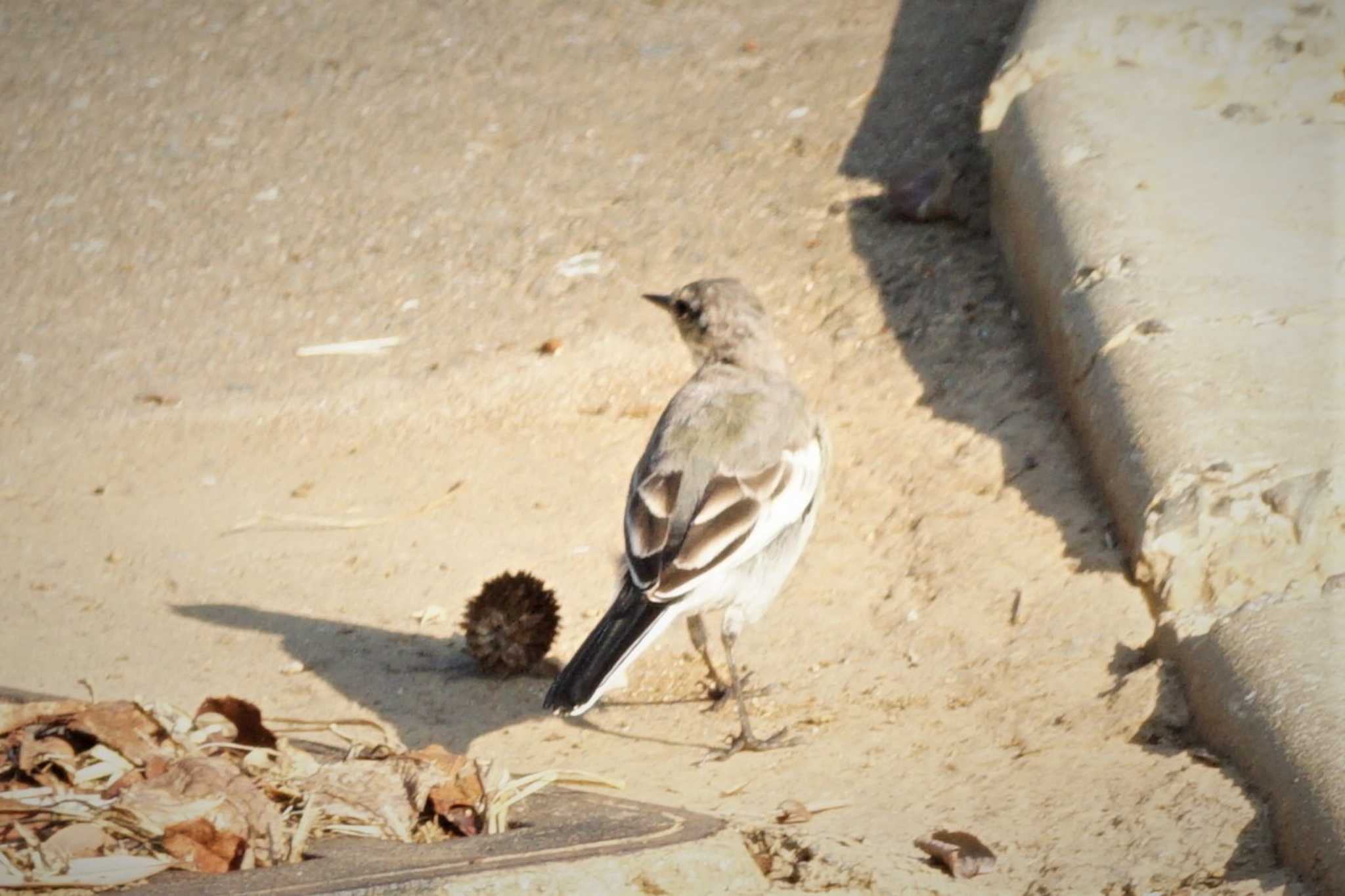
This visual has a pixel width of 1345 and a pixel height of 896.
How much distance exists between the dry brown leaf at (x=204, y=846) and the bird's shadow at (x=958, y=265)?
106 inches

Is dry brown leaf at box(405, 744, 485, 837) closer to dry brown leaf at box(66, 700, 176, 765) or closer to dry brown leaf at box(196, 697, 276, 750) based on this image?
dry brown leaf at box(196, 697, 276, 750)

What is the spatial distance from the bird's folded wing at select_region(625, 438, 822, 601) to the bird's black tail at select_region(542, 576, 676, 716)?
0.05 metres

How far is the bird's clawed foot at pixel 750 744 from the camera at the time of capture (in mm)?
4785

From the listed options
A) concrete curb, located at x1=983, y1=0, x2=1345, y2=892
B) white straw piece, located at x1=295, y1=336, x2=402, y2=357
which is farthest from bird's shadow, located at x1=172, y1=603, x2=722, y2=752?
white straw piece, located at x1=295, y1=336, x2=402, y2=357

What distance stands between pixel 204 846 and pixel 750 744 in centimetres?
173

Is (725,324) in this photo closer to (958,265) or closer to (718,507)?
(718,507)

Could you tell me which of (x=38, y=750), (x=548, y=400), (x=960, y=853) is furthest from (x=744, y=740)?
(x=548, y=400)

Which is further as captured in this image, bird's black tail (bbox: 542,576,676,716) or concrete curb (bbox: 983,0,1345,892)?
bird's black tail (bbox: 542,576,676,716)

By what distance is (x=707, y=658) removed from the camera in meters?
5.34

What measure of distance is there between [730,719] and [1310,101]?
3455 millimetres

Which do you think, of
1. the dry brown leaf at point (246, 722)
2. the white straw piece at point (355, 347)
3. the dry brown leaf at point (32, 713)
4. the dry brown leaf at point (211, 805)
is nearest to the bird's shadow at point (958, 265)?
the white straw piece at point (355, 347)

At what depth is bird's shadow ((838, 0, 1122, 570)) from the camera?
18.6 ft

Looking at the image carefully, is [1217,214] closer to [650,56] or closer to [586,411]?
[586,411]

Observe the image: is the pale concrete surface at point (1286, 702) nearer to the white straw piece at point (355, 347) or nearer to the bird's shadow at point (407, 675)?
the bird's shadow at point (407, 675)
